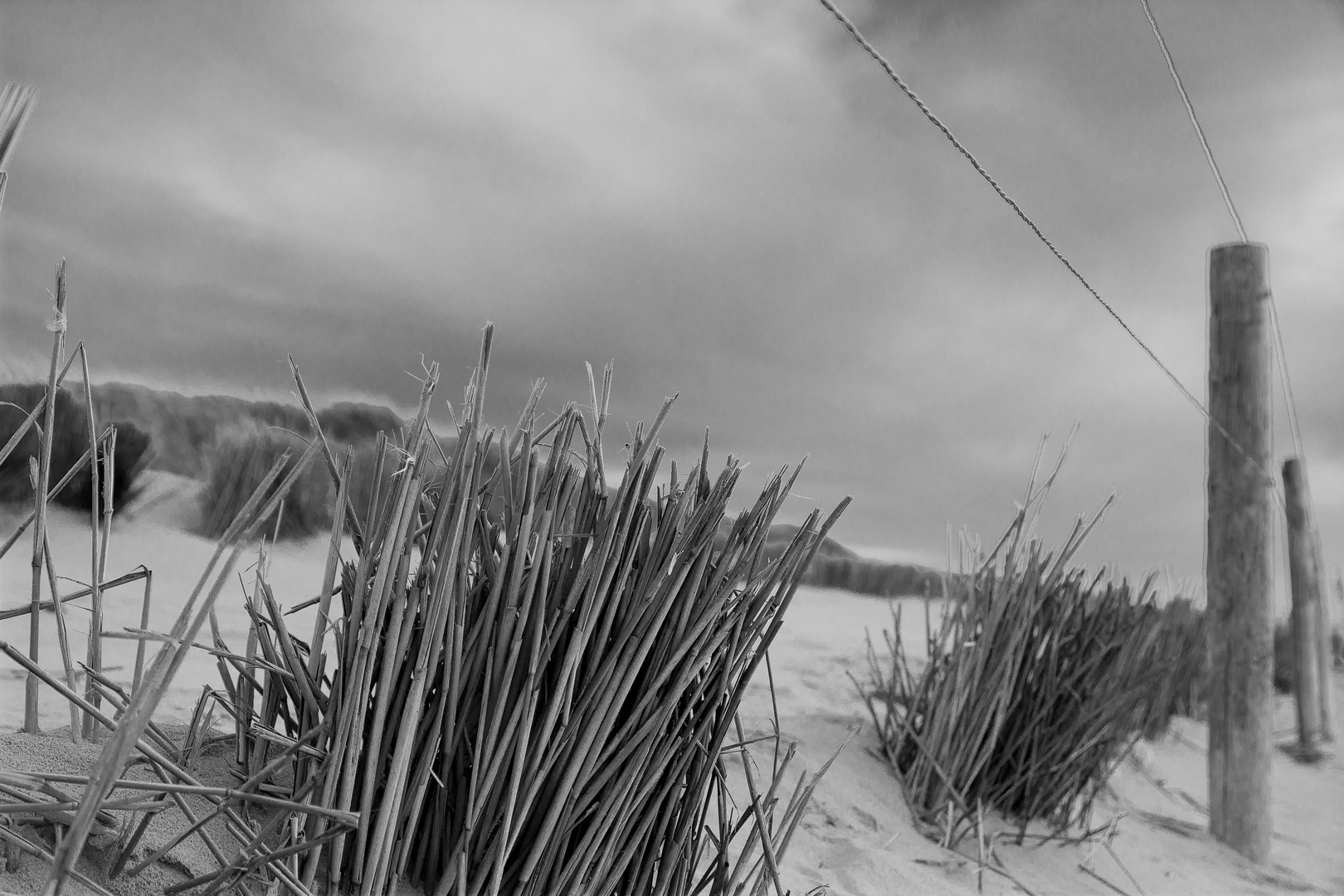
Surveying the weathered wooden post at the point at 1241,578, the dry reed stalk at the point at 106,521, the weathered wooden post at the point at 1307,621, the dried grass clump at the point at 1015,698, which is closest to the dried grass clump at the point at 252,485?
the dried grass clump at the point at 1015,698

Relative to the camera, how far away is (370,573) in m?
0.90

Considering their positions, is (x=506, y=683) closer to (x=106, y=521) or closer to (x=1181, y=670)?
(x=106, y=521)

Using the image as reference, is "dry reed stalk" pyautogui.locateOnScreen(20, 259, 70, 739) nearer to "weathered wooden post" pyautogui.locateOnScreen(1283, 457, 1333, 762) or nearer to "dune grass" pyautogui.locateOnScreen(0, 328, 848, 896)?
"dune grass" pyautogui.locateOnScreen(0, 328, 848, 896)

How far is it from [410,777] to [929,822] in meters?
2.05

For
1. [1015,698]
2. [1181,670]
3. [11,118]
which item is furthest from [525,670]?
[1181,670]

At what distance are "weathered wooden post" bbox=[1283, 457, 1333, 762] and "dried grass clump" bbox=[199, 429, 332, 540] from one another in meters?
6.06

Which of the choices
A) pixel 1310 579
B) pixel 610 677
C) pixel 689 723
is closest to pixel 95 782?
pixel 610 677

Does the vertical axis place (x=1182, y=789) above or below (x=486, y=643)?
below

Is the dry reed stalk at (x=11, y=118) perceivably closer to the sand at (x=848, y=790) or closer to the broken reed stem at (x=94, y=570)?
the broken reed stem at (x=94, y=570)

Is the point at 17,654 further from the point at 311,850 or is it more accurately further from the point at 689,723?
the point at 689,723

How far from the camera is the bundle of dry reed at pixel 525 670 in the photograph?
0.85m

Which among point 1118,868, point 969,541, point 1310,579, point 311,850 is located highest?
point 1310,579

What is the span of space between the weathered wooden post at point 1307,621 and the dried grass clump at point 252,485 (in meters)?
6.06

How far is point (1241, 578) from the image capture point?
3.55 m
